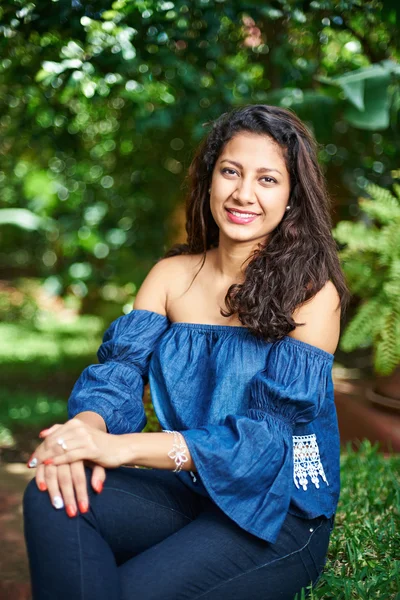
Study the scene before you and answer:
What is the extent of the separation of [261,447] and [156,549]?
391mm

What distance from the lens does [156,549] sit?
6.38ft

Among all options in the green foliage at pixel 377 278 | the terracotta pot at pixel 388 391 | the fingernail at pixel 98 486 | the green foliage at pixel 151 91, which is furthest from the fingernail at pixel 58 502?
the terracotta pot at pixel 388 391

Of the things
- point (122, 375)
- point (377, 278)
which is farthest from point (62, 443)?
point (377, 278)

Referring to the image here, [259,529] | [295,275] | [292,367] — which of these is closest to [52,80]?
[295,275]

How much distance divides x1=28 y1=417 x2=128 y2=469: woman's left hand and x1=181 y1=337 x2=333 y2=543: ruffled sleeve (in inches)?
7.6

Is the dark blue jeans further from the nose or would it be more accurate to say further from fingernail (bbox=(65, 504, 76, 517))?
the nose

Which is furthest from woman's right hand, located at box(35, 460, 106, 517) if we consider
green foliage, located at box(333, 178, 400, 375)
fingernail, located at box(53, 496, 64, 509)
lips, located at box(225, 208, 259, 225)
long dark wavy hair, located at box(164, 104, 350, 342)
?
green foliage, located at box(333, 178, 400, 375)

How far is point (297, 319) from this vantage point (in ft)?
7.22

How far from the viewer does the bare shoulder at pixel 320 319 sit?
2182 mm

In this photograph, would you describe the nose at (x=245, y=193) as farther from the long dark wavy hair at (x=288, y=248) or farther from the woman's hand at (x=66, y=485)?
the woman's hand at (x=66, y=485)

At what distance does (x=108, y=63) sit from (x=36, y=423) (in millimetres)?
3049

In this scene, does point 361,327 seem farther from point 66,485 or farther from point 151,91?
point 66,485

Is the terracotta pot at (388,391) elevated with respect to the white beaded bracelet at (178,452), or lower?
lower

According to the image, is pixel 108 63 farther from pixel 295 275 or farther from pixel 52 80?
pixel 295 275
